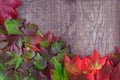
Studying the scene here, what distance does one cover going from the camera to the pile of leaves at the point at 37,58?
1652 millimetres

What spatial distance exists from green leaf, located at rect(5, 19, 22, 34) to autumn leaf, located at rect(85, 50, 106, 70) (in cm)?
35

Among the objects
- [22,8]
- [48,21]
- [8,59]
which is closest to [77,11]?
[48,21]

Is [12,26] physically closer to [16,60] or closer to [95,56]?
[16,60]

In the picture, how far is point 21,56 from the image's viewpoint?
170cm

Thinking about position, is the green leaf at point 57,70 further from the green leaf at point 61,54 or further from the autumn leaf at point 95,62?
the autumn leaf at point 95,62

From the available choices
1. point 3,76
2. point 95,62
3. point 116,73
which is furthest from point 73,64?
point 3,76

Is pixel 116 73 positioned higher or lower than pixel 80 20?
lower

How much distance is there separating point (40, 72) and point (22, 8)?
1.08ft

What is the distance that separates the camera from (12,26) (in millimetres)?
1702

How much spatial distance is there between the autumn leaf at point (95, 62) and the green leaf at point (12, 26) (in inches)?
13.6

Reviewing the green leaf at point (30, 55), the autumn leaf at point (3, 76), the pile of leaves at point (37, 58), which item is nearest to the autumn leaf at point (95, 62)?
the pile of leaves at point (37, 58)

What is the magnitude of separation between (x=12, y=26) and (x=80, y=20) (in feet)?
1.08

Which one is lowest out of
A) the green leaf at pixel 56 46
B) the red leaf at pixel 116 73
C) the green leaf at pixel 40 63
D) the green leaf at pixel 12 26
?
the red leaf at pixel 116 73

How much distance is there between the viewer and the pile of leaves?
165 centimetres
